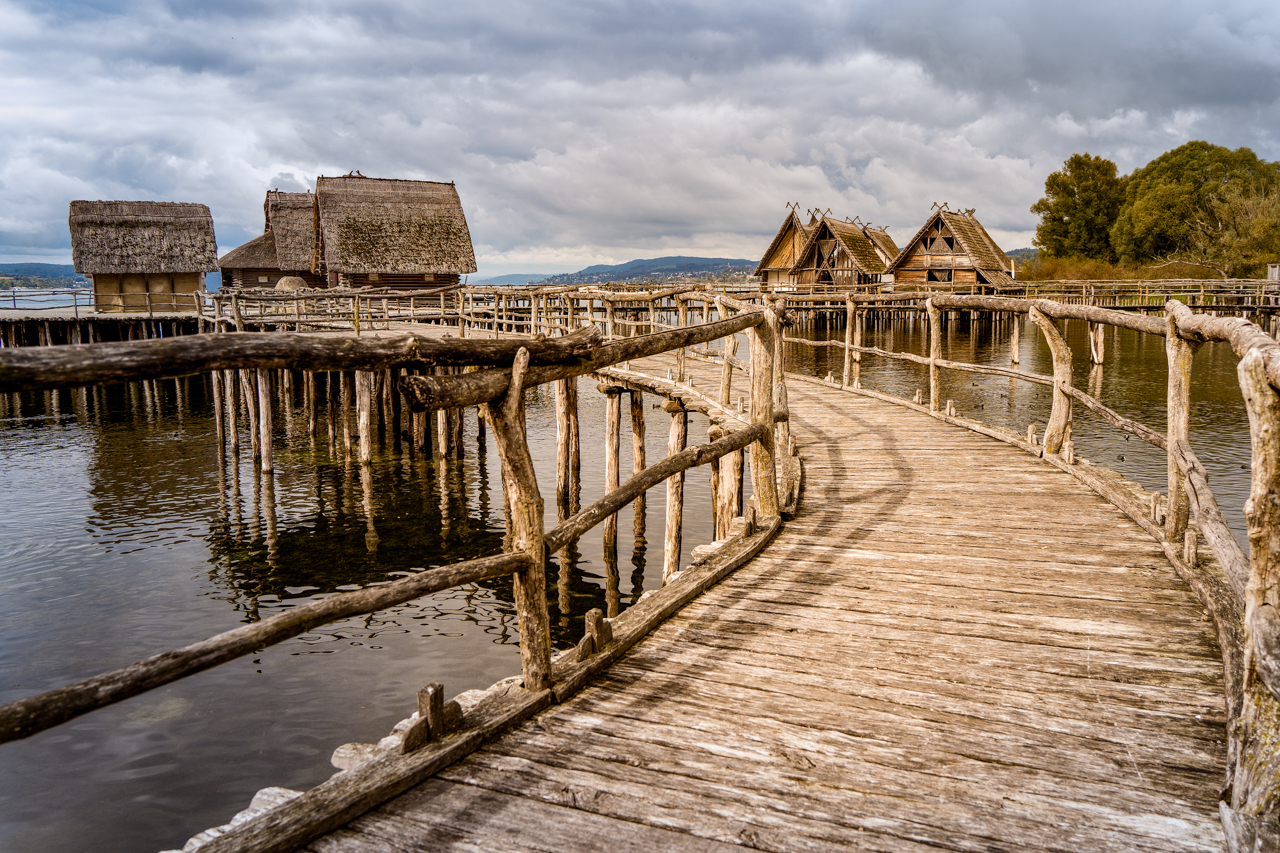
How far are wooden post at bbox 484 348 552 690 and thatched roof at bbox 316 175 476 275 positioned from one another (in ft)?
109

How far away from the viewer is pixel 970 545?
418 centimetres

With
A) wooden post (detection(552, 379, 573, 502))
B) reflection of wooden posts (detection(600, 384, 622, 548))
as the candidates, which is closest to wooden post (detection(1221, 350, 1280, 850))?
reflection of wooden posts (detection(600, 384, 622, 548))

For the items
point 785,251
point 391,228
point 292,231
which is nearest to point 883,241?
point 785,251

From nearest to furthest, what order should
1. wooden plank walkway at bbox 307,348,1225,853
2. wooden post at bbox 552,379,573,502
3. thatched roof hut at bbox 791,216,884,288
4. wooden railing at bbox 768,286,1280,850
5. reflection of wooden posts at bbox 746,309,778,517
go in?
1. wooden railing at bbox 768,286,1280,850
2. wooden plank walkway at bbox 307,348,1225,853
3. reflection of wooden posts at bbox 746,309,778,517
4. wooden post at bbox 552,379,573,502
5. thatched roof hut at bbox 791,216,884,288

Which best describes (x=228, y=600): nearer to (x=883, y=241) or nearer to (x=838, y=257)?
(x=838, y=257)

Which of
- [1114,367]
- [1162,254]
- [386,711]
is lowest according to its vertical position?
[386,711]

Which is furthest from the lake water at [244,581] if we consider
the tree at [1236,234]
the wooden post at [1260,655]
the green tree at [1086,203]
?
the green tree at [1086,203]

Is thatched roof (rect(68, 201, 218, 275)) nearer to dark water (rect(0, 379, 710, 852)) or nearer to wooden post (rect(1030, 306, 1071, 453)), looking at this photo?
dark water (rect(0, 379, 710, 852))

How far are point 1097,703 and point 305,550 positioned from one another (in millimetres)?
9703

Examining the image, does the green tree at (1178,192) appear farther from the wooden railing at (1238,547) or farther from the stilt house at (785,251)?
the wooden railing at (1238,547)

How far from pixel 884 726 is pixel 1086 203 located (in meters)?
63.7

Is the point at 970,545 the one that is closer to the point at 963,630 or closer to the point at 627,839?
the point at 963,630

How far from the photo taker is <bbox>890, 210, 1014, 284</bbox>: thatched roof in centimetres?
4032

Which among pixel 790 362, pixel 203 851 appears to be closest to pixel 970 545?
pixel 203 851
